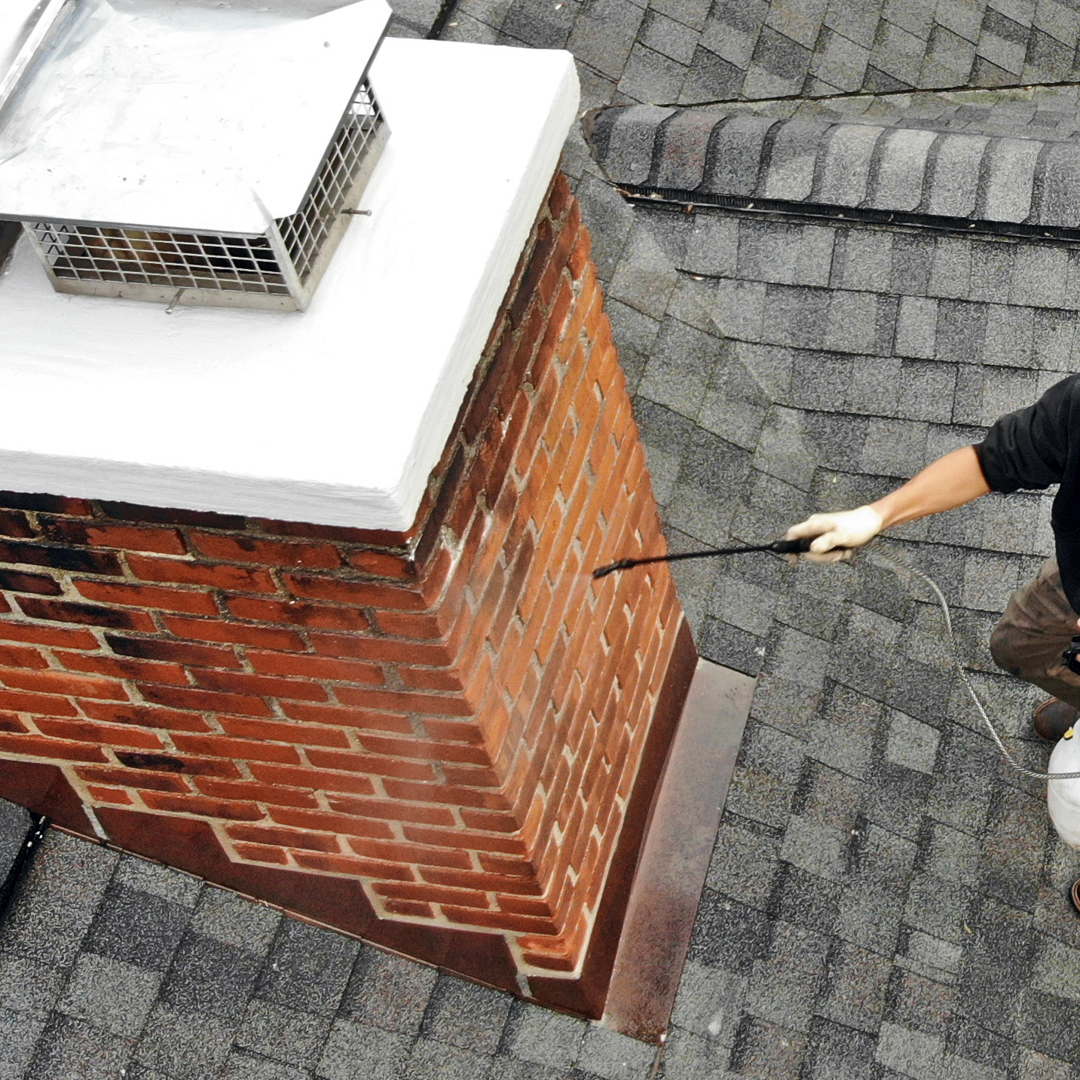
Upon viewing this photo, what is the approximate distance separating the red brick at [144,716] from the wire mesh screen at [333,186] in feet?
2.65

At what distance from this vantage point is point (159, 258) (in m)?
1.51

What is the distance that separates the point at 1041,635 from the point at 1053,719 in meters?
0.30

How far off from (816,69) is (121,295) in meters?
5.36

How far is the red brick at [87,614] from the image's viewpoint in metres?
1.78

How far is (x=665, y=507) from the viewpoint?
3682mm

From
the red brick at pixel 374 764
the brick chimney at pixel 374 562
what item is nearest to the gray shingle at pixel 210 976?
the brick chimney at pixel 374 562

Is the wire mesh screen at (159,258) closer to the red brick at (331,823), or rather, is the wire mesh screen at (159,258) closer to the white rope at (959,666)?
the red brick at (331,823)

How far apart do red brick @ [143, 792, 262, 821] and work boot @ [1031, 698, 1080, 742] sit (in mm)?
2430

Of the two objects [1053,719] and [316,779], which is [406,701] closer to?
[316,779]

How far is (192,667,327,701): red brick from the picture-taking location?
1832 mm

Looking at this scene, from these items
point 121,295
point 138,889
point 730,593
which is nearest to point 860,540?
point 730,593

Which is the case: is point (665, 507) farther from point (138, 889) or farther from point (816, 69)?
point (816, 69)

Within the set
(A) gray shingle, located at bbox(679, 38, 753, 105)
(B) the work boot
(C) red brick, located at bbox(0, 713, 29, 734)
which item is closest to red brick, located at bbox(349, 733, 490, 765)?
(C) red brick, located at bbox(0, 713, 29, 734)

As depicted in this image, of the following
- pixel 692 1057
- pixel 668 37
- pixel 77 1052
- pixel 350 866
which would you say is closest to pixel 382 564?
pixel 350 866
